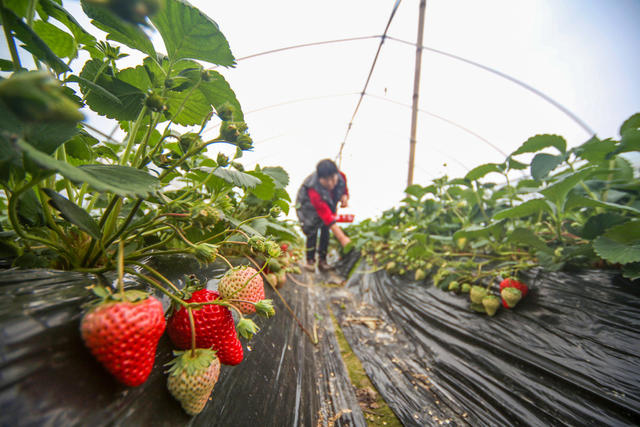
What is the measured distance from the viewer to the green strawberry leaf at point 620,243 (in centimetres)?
70

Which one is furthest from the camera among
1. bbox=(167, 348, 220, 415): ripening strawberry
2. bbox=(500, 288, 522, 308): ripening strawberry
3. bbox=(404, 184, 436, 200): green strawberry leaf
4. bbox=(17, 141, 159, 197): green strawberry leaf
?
bbox=(404, 184, 436, 200): green strawberry leaf

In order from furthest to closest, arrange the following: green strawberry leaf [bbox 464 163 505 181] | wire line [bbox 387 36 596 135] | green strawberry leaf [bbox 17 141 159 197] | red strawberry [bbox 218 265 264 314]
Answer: wire line [bbox 387 36 596 135] < green strawberry leaf [bbox 464 163 505 181] < red strawberry [bbox 218 265 264 314] < green strawberry leaf [bbox 17 141 159 197]

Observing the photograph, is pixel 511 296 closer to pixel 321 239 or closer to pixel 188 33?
pixel 188 33

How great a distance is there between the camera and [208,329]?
41 cm

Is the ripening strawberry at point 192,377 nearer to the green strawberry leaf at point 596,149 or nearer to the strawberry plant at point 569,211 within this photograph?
the strawberry plant at point 569,211

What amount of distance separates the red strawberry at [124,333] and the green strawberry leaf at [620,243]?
44.8 inches

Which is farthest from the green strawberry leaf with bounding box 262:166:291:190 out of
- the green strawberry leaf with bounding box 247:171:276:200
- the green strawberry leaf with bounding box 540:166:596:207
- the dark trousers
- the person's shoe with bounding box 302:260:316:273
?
the person's shoe with bounding box 302:260:316:273

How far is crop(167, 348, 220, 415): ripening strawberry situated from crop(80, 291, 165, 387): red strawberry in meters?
0.04

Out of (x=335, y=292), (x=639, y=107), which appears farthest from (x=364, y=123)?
(x=335, y=292)

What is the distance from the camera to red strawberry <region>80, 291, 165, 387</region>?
0.28m

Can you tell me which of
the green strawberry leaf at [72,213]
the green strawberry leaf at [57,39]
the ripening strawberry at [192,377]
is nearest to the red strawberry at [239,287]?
the ripening strawberry at [192,377]

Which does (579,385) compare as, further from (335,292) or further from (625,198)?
(335,292)

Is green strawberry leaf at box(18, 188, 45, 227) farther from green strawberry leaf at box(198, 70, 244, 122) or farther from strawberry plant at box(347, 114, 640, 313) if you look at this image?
strawberry plant at box(347, 114, 640, 313)

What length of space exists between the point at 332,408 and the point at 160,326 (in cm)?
68
